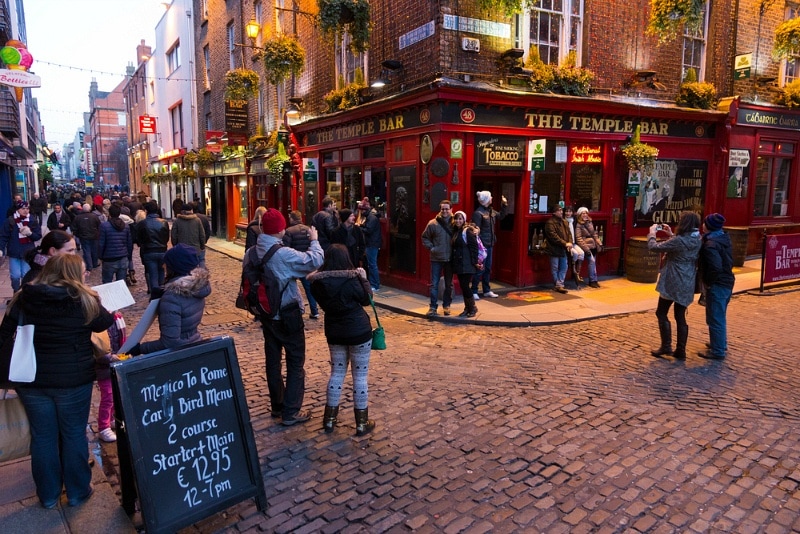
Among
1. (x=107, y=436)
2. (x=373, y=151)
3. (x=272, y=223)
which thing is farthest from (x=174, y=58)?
(x=107, y=436)

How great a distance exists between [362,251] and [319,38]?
709cm

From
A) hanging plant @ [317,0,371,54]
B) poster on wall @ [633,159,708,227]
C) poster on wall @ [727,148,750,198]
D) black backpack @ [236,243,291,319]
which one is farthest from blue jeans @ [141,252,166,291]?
poster on wall @ [727,148,750,198]

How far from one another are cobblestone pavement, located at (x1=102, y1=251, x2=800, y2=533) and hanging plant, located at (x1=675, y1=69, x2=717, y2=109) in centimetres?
766

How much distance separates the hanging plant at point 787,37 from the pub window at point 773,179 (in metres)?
2.31

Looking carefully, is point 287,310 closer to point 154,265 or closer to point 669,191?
point 154,265

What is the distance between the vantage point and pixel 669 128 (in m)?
13.0

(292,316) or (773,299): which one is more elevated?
(292,316)

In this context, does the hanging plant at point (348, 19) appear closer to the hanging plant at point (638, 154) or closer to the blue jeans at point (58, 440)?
the hanging plant at point (638, 154)

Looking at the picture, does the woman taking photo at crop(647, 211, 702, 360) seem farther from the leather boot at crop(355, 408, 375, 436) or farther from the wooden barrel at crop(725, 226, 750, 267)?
the wooden barrel at crop(725, 226, 750, 267)

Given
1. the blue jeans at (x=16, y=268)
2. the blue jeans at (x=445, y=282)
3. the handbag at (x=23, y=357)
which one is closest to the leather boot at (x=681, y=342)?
the blue jeans at (x=445, y=282)

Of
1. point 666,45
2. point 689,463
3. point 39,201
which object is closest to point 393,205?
point 666,45

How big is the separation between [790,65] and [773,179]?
10.5ft

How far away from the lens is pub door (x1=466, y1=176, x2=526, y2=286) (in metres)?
11.5

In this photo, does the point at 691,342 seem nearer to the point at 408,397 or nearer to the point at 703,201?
the point at 408,397
